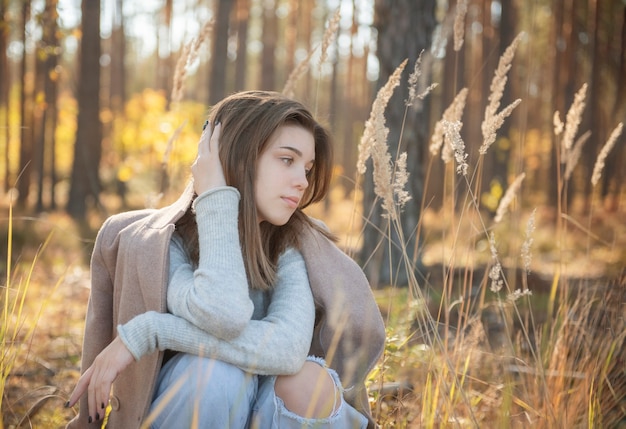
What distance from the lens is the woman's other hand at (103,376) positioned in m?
1.50

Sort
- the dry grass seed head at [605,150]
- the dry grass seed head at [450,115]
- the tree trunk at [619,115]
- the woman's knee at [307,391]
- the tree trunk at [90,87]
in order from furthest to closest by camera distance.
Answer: the tree trunk at [619,115] < the tree trunk at [90,87] < the dry grass seed head at [605,150] < the dry grass seed head at [450,115] < the woman's knee at [307,391]

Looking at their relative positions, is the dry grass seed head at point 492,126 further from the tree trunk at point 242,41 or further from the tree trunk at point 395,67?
the tree trunk at point 242,41

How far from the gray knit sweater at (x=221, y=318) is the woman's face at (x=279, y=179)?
0.12m

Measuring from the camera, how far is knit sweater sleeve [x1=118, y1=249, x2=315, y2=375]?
61.0 inches

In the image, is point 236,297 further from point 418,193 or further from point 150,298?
point 418,193

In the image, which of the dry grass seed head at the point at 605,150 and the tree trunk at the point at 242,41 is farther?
the tree trunk at the point at 242,41

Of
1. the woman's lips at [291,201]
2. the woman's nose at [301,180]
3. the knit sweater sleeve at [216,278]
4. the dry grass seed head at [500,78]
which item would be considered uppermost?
the dry grass seed head at [500,78]

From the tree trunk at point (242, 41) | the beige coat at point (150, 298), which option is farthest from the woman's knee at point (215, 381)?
the tree trunk at point (242, 41)

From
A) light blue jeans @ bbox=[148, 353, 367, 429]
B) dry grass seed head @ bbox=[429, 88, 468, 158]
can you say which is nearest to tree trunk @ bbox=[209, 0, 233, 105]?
dry grass seed head @ bbox=[429, 88, 468, 158]

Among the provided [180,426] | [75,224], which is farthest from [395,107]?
[75,224]

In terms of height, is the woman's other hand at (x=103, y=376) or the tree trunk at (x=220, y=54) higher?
the tree trunk at (x=220, y=54)

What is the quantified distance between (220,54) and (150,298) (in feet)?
30.5

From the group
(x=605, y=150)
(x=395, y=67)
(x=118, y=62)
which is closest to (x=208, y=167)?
(x=605, y=150)

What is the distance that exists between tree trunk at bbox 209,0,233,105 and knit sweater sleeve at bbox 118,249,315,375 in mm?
8861
